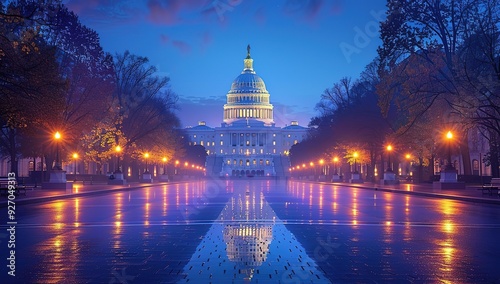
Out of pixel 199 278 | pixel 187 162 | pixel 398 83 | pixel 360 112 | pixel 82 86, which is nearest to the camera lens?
pixel 199 278

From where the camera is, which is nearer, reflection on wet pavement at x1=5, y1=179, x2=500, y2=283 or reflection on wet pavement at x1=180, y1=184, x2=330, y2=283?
reflection on wet pavement at x1=180, y1=184, x2=330, y2=283

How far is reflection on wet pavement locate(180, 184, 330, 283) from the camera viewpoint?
889 centimetres

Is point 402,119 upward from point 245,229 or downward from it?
upward

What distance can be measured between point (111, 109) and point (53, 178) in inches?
488

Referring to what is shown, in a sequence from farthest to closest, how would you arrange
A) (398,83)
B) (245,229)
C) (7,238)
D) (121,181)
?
(121,181) → (398,83) → (245,229) → (7,238)

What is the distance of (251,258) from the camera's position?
10641 mm

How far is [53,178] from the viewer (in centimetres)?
4588

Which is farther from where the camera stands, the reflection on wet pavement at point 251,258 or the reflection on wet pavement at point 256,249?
the reflection on wet pavement at point 256,249

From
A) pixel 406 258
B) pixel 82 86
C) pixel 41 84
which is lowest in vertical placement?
pixel 406 258

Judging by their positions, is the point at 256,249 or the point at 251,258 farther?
the point at 256,249

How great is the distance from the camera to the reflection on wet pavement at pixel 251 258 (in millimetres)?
8891

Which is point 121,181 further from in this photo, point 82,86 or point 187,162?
point 187,162

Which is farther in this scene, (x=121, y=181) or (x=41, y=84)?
(x=121, y=181)

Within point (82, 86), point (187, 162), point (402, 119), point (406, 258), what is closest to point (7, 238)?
point (406, 258)
